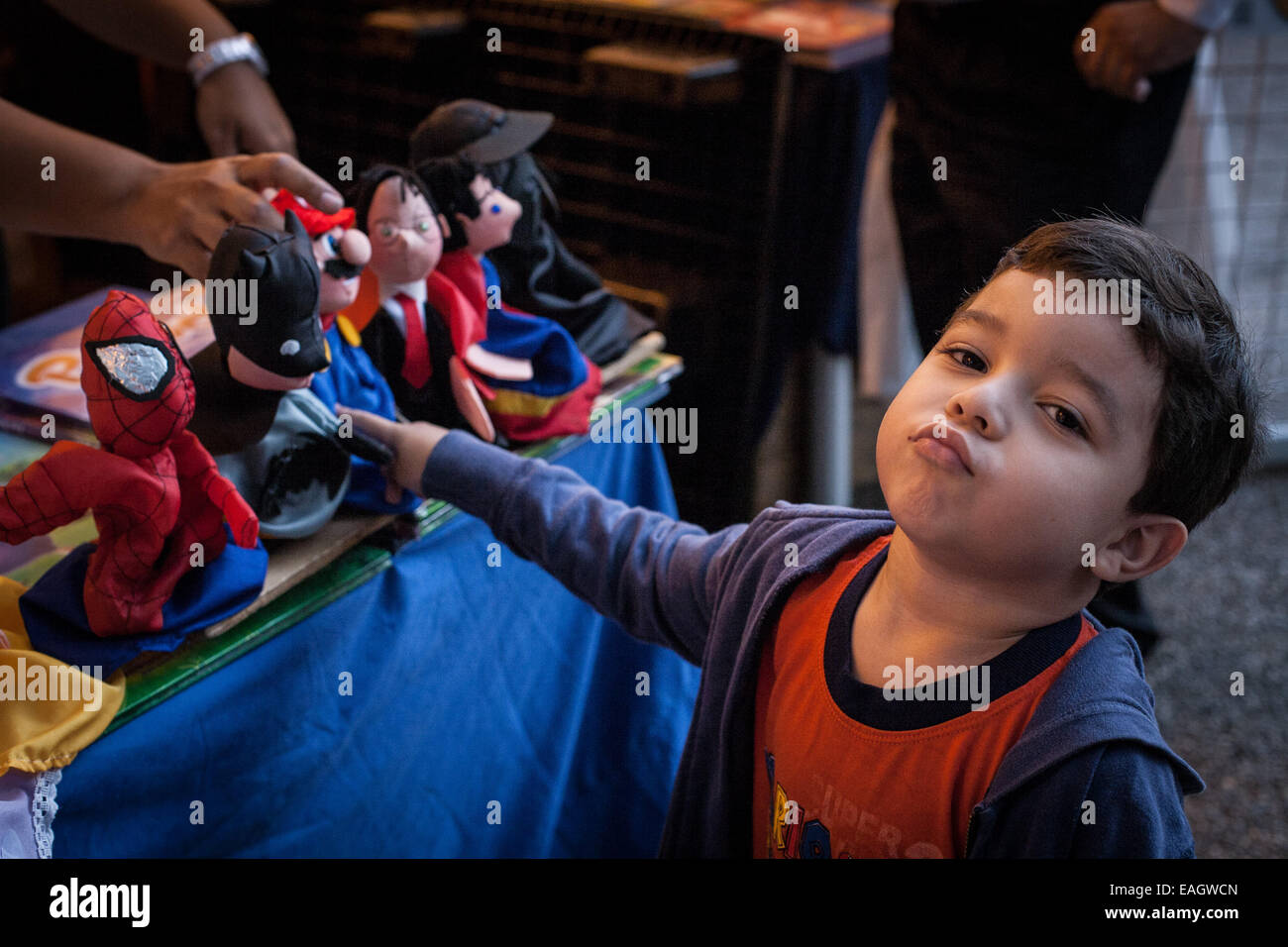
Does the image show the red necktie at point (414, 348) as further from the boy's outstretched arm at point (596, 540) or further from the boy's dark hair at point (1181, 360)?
the boy's dark hair at point (1181, 360)

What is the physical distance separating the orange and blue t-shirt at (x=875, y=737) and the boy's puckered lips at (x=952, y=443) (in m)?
0.15

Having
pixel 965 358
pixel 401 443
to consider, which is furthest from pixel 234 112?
pixel 965 358

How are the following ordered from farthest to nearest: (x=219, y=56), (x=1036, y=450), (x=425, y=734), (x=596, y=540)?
(x=219, y=56)
(x=425, y=734)
(x=596, y=540)
(x=1036, y=450)

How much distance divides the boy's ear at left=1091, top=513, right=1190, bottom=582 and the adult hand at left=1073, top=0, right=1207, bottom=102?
997mm

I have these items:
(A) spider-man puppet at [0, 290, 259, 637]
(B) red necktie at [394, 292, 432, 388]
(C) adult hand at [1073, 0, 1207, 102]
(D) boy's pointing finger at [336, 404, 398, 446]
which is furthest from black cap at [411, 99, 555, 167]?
(C) adult hand at [1073, 0, 1207, 102]

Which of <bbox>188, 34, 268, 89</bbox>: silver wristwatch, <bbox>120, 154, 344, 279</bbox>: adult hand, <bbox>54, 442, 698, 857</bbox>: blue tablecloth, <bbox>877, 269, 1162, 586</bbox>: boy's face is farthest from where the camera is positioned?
<bbox>188, 34, 268, 89</bbox>: silver wristwatch

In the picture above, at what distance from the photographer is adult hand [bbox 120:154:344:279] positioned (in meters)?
1.02

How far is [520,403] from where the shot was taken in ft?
3.98

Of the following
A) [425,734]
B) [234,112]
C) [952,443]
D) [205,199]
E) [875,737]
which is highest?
[234,112]

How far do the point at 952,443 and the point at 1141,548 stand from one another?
0.17 m

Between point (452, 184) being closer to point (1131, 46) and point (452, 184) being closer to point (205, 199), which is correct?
point (205, 199)

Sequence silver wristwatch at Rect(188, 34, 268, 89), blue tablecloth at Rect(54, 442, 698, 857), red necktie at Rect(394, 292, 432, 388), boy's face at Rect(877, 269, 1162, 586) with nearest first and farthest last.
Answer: boy's face at Rect(877, 269, 1162, 586)
blue tablecloth at Rect(54, 442, 698, 857)
red necktie at Rect(394, 292, 432, 388)
silver wristwatch at Rect(188, 34, 268, 89)

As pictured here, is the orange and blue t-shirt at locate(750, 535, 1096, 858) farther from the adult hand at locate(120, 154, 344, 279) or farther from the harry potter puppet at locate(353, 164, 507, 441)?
the adult hand at locate(120, 154, 344, 279)

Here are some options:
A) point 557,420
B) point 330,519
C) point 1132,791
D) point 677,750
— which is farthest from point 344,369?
point 1132,791
